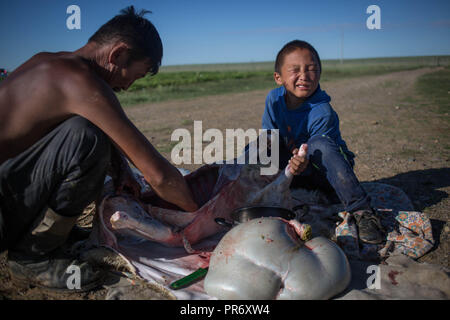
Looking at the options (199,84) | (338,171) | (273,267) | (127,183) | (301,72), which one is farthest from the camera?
(199,84)

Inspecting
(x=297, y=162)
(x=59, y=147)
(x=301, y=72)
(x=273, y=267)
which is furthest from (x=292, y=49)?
(x=59, y=147)

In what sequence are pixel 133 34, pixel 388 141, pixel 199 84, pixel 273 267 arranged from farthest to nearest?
pixel 199 84 → pixel 388 141 → pixel 133 34 → pixel 273 267

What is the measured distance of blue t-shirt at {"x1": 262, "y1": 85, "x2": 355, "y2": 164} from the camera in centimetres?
288

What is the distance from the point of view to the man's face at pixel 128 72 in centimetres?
209

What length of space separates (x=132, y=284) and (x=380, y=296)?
1346mm

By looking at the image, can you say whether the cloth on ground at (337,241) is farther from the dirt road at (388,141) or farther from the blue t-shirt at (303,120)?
the blue t-shirt at (303,120)

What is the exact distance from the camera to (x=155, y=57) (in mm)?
2154

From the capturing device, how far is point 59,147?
178cm

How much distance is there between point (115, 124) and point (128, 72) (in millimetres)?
445

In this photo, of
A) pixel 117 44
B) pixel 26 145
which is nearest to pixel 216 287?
pixel 26 145

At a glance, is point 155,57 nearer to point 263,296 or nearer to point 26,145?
point 26,145

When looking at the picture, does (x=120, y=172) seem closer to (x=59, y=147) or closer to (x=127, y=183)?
(x=127, y=183)

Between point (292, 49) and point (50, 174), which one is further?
point (292, 49)

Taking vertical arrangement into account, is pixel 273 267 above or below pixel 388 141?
below
